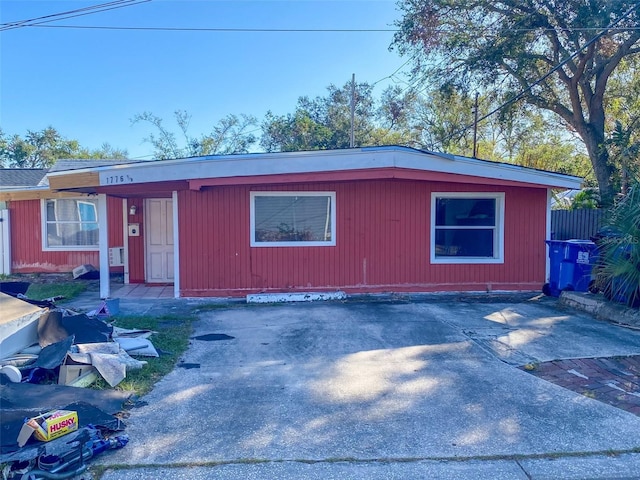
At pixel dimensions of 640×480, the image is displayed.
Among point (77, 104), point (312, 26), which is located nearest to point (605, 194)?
point (312, 26)

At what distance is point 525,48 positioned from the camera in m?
14.9

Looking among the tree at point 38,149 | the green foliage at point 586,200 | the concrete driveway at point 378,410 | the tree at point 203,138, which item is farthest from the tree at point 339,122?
the concrete driveway at point 378,410

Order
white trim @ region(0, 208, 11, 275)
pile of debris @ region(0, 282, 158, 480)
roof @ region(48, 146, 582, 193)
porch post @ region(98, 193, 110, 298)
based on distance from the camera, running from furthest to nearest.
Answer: white trim @ region(0, 208, 11, 275) < porch post @ region(98, 193, 110, 298) < roof @ region(48, 146, 582, 193) < pile of debris @ region(0, 282, 158, 480)

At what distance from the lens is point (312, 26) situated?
48.5 ft

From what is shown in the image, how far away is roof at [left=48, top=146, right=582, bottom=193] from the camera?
26.4 feet

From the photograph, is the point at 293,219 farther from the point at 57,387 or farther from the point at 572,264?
the point at 57,387

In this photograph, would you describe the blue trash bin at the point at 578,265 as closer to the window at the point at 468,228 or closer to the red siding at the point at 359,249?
the red siding at the point at 359,249

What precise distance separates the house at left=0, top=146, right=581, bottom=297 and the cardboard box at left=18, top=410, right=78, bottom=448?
18.2 feet

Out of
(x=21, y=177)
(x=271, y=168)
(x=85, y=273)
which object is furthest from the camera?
(x=21, y=177)

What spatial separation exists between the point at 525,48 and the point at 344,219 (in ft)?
35.0

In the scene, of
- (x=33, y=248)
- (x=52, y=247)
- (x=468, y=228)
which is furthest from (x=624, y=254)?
(x=33, y=248)

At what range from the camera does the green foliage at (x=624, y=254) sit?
263 inches

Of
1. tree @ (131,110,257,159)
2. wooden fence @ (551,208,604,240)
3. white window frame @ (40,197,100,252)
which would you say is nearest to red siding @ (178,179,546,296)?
wooden fence @ (551,208,604,240)

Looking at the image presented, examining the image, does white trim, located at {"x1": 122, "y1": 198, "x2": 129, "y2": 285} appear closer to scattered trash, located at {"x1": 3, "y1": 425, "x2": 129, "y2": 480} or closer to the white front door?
the white front door
